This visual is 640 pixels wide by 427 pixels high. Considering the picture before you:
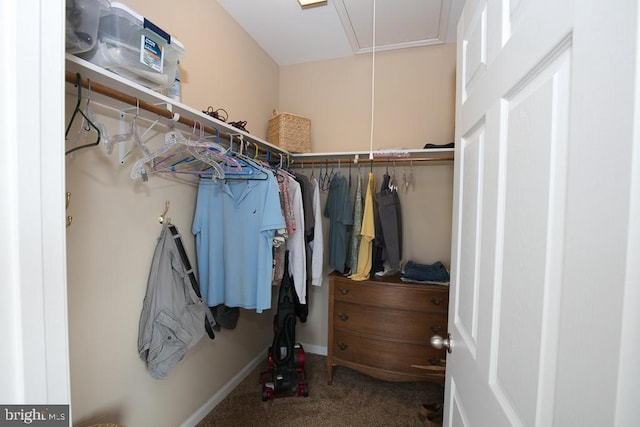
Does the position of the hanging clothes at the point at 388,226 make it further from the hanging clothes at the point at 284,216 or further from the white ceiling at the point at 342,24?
the white ceiling at the point at 342,24

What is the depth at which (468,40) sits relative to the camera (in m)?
0.91

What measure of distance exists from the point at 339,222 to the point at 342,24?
1505 mm

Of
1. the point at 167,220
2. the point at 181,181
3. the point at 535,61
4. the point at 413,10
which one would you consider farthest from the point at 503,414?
the point at 413,10

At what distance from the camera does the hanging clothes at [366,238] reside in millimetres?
1952

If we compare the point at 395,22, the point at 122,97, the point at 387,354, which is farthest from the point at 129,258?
the point at 395,22

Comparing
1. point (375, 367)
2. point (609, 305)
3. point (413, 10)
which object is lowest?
point (375, 367)

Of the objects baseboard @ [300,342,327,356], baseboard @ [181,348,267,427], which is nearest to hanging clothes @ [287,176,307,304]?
baseboard @ [181,348,267,427]

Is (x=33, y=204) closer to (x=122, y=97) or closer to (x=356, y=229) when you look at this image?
(x=122, y=97)

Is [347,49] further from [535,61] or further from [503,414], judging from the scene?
[503,414]

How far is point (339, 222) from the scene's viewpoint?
210cm

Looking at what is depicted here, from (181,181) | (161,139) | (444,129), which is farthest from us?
(444,129)

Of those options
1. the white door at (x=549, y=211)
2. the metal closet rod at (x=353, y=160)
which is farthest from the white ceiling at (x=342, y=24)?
the white door at (x=549, y=211)

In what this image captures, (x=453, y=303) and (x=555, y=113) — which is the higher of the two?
(x=555, y=113)

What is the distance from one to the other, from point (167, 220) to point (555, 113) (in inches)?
62.2
